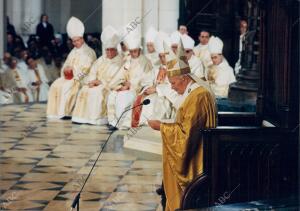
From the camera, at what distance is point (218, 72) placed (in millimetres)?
16000

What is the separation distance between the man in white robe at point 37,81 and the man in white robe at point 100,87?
2025 millimetres

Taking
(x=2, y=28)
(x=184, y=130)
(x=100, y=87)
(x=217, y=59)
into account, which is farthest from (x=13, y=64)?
(x=184, y=130)

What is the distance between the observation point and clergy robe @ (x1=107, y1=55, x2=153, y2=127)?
1558 cm

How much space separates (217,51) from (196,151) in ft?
23.5

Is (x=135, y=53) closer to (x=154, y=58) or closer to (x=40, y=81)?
(x=154, y=58)

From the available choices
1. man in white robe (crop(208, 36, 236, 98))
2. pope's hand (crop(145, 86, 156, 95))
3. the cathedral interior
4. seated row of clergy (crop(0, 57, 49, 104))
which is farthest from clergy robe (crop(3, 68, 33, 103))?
pope's hand (crop(145, 86, 156, 95))

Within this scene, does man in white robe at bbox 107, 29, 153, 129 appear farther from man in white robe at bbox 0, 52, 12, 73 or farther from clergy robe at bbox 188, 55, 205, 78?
man in white robe at bbox 0, 52, 12, 73

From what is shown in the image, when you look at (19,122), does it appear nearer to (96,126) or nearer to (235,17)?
(96,126)

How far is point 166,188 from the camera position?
914 cm

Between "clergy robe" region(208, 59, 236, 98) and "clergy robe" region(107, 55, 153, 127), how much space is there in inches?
40.4

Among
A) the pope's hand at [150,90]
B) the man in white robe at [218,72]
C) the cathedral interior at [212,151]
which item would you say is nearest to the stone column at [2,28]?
the cathedral interior at [212,151]

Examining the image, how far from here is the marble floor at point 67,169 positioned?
33.6ft

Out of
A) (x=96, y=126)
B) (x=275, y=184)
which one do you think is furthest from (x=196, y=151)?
(x=96, y=126)

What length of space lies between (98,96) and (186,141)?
725 cm
